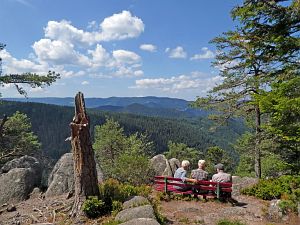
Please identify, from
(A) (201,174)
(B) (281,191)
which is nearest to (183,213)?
(A) (201,174)

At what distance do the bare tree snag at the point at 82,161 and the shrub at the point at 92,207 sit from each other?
286 mm

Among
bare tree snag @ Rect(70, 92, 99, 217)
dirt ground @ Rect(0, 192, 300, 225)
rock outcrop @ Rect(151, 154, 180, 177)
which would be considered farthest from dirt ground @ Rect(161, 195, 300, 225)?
rock outcrop @ Rect(151, 154, 180, 177)

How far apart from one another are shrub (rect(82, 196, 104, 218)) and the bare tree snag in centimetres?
29

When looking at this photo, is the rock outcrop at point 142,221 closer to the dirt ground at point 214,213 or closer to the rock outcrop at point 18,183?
the dirt ground at point 214,213

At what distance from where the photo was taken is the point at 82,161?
1103 cm

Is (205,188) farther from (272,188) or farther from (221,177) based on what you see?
(272,188)

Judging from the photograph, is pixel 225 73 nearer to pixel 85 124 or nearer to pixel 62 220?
pixel 85 124

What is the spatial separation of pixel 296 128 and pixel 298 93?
1137 millimetres

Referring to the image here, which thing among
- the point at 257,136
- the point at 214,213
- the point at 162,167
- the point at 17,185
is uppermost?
the point at 257,136

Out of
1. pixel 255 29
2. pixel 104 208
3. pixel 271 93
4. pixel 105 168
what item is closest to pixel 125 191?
pixel 104 208

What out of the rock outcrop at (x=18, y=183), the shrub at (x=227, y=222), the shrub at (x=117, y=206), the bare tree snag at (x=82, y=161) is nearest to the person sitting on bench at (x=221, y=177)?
the shrub at (x=227, y=222)

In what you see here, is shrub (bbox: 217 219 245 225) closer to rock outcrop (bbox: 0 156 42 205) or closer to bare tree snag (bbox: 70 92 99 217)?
bare tree snag (bbox: 70 92 99 217)

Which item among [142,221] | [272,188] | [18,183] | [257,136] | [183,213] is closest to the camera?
[142,221]

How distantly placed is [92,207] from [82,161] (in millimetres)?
1624
